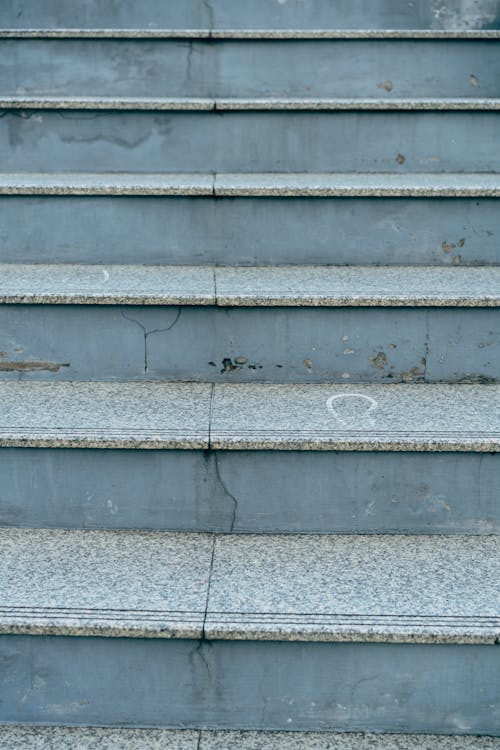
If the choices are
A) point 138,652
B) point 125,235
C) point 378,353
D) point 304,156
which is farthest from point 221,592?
point 304,156

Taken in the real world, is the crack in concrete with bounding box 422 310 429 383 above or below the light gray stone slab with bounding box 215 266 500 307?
below

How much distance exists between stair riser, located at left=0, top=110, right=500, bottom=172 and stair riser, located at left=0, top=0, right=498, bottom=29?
778mm

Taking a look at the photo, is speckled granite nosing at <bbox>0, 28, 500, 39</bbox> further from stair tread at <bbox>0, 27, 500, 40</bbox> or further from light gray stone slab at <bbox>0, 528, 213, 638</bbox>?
light gray stone slab at <bbox>0, 528, 213, 638</bbox>

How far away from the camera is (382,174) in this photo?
2.49 meters

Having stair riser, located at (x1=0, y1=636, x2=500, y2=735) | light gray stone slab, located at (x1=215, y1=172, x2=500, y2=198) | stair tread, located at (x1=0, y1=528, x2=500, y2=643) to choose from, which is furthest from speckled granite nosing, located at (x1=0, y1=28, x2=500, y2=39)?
stair riser, located at (x1=0, y1=636, x2=500, y2=735)

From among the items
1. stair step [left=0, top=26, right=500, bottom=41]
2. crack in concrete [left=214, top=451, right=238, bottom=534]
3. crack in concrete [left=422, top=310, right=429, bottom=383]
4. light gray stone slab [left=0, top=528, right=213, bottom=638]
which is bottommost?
light gray stone slab [left=0, top=528, right=213, bottom=638]

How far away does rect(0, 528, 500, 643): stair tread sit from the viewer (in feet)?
4.47

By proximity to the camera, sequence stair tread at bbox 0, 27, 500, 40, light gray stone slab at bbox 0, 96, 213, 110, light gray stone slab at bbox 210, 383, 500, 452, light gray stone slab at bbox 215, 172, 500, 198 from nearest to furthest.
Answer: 1. light gray stone slab at bbox 210, 383, 500, 452
2. light gray stone slab at bbox 215, 172, 500, 198
3. light gray stone slab at bbox 0, 96, 213, 110
4. stair tread at bbox 0, 27, 500, 40

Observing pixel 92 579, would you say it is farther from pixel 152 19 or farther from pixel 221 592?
pixel 152 19

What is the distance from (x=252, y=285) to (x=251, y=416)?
436mm

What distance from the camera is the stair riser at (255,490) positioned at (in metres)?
1.64

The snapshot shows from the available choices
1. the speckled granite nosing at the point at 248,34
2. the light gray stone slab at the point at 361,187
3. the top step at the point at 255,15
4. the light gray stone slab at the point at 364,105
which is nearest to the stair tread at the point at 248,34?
the speckled granite nosing at the point at 248,34

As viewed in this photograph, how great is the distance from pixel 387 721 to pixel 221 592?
1.28 ft

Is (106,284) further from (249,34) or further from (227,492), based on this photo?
(249,34)
